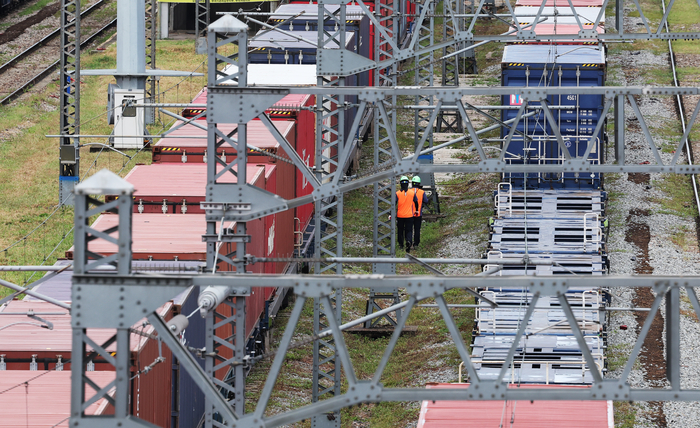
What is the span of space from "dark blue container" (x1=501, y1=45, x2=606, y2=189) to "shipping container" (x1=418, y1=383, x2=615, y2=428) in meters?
12.5

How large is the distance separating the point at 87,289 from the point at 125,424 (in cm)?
119

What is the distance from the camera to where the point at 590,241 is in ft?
79.0

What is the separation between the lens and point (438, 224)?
30.3 meters

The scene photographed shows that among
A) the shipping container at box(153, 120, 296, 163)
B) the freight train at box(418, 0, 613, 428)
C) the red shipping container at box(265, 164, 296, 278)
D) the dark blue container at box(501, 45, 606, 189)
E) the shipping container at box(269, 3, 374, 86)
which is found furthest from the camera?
the shipping container at box(269, 3, 374, 86)

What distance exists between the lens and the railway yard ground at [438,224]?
20422mm

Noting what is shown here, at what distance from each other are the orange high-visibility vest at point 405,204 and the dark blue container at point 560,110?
2.42m

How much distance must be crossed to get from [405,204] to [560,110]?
4309mm

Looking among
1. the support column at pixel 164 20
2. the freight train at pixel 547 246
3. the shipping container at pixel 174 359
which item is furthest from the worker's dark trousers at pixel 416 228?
the support column at pixel 164 20

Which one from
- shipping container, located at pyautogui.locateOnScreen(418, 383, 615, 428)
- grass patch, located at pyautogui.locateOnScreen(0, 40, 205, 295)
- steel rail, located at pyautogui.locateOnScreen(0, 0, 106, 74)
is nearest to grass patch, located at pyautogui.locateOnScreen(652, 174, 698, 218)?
grass patch, located at pyautogui.locateOnScreen(0, 40, 205, 295)

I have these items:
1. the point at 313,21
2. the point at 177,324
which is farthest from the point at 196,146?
the point at 313,21

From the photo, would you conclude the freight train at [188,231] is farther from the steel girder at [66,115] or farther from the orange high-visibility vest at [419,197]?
the steel girder at [66,115]

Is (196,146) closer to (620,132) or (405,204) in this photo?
(405,204)

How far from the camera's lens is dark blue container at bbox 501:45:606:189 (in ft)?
90.3

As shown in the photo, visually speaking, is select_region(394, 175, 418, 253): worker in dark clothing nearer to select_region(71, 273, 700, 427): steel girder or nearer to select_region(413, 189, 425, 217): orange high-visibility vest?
select_region(413, 189, 425, 217): orange high-visibility vest
